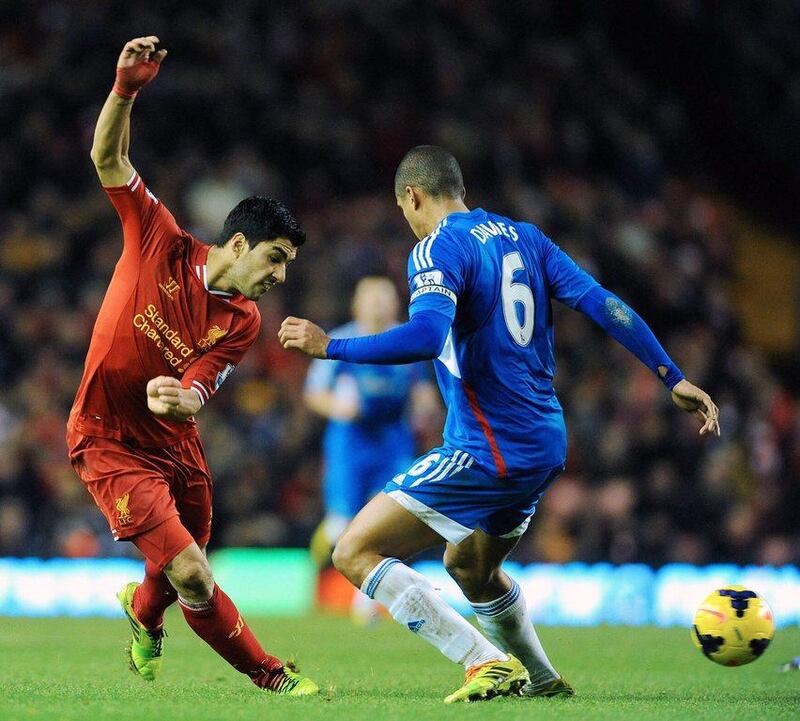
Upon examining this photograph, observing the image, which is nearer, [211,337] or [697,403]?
[697,403]

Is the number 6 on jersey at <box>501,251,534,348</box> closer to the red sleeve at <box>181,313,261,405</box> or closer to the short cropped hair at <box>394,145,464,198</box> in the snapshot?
the short cropped hair at <box>394,145,464,198</box>

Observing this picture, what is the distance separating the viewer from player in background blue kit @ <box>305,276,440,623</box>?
34.3 ft

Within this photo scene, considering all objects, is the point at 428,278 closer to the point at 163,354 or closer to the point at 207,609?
the point at 163,354

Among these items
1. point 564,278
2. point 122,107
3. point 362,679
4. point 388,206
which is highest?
point 388,206

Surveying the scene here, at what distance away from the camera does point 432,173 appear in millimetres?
5812

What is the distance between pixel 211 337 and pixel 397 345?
107 centimetres

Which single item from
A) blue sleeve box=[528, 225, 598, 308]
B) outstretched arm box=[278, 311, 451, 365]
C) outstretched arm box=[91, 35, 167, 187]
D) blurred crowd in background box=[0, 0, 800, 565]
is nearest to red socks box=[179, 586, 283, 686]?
outstretched arm box=[278, 311, 451, 365]

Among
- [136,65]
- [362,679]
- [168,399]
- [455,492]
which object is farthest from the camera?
[362,679]

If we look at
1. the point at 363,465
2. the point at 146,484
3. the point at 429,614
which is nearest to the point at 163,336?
the point at 146,484

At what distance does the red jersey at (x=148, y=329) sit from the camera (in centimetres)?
578

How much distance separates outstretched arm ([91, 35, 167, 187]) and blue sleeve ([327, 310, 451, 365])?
125cm

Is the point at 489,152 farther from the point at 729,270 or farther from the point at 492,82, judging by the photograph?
the point at 729,270

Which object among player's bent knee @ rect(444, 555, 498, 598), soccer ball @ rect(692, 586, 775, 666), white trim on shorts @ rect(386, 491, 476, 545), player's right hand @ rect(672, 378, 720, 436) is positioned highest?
player's right hand @ rect(672, 378, 720, 436)

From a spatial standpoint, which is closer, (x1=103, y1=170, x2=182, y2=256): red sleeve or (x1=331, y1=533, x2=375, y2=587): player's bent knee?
(x1=331, y1=533, x2=375, y2=587): player's bent knee
